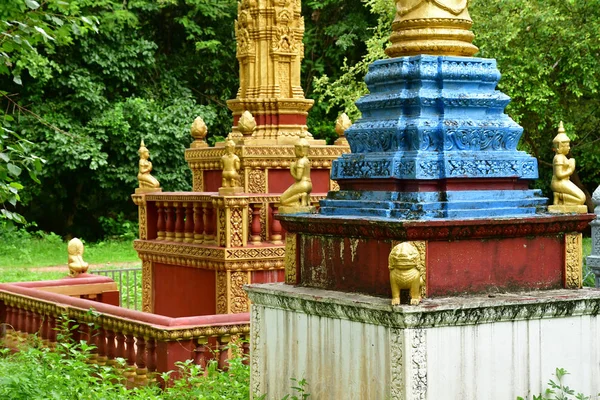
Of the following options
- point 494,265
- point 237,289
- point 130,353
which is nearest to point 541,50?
point 237,289

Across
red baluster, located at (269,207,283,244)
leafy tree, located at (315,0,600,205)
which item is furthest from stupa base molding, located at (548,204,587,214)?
leafy tree, located at (315,0,600,205)

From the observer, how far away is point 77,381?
22.2 feet

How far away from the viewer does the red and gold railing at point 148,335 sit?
754cm

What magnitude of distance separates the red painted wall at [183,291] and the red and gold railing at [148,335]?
1897 mm

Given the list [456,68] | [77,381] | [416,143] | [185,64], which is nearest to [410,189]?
[416,143]

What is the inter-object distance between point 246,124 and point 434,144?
18.6ft

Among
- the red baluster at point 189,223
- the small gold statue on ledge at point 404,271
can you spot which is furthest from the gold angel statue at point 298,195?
the red baluster at point 189,223

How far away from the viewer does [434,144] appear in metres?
5.85

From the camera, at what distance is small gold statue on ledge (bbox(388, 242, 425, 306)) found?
5.18m

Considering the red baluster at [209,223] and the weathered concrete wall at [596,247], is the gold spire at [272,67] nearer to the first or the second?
the red baluster at [209,223]

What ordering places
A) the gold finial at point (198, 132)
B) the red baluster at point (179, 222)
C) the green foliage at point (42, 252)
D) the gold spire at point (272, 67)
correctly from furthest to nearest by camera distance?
the green foliage at point (42, 252) < the gold finial at point (198, 132) < the gold spire at point (272, 67) < the red baluster at point (179, 222)

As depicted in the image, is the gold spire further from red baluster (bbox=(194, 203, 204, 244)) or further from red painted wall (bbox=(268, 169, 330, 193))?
red baluster (bbox=(194, 203, 204, 244))

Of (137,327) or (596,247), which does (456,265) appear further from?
(596,247)

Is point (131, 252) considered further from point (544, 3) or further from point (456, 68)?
point (456, 68)
